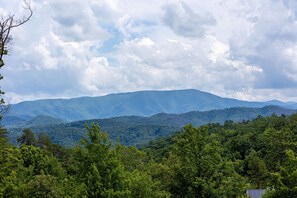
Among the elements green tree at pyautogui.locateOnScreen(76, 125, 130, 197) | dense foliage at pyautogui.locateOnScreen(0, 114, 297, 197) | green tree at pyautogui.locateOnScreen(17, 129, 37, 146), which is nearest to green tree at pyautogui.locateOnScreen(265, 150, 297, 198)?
dense foliage at pyautogui.locateOnScreen(0, 114, 297, 197)

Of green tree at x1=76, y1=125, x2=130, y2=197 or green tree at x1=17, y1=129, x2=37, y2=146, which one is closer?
green tree at x1=76, y1=125, x2=130, y2=197

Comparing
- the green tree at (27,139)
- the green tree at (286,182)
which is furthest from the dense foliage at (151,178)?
the green tree at (27,139)

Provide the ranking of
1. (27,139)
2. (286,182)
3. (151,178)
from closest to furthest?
(286,182), (151,178), (27,139)

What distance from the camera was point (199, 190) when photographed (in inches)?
1067

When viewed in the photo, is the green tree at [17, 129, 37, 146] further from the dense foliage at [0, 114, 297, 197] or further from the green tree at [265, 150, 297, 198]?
the green tree at [265, 150, 297, 198]

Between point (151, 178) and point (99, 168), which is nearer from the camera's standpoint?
point (99, 168)

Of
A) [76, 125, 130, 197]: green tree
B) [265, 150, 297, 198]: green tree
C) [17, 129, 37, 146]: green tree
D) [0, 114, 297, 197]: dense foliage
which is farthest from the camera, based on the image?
[17, 129, 37, 146]: green tree

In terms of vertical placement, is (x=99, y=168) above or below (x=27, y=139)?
above

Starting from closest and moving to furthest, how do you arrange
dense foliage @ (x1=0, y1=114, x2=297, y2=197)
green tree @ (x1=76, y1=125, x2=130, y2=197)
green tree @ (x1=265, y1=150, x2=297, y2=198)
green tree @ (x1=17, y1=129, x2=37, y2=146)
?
green tree @ (x1=76, y1=125, x2=130, y2=197) < dense foliage @ (x1=0, y1=114, x2=297, y2=197) < green tree @ (x1=265, y1=150, x2=297, y2=198) < green tree @ (x1=17, y1=129, x2=37, y2=146)

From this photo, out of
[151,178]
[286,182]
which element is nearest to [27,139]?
[151,178]

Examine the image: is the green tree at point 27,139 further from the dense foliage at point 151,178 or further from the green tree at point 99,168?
the green tree at point 99,168

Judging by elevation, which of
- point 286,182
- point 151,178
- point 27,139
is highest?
point 286,182

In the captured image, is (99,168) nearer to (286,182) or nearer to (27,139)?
(286,182)

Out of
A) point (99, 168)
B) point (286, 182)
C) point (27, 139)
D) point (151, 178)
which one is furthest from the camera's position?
point (27, 139)
